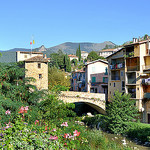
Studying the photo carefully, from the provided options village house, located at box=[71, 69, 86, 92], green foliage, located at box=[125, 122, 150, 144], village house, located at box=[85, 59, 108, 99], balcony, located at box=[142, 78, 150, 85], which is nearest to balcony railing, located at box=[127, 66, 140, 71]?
balcony, located at box=[142, 78, 150, 85]

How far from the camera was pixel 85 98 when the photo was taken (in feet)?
97.9

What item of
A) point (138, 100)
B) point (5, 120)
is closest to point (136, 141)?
point (138, 100)

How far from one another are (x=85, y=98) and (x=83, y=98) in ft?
0.98

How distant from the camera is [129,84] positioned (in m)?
29.5

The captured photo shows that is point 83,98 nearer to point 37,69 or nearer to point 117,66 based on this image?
point 117,66

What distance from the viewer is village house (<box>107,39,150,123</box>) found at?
92.8ft

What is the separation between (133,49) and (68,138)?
23523mm

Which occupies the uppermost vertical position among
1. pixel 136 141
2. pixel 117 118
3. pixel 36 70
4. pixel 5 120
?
pixel 36 70

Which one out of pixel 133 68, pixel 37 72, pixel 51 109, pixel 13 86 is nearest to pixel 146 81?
pixel 133 68

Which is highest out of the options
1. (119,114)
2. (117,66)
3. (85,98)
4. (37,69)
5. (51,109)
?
(117,66)

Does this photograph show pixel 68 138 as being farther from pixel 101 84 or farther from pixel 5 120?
pixel 101 84

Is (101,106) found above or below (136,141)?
above

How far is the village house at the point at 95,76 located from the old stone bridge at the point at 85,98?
1001 cm

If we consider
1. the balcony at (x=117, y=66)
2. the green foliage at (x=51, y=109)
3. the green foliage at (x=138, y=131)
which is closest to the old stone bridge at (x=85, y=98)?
the balcony at (x=117, y=66)
